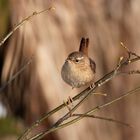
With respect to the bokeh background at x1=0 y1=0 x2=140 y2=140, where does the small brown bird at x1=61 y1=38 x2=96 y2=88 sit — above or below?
below

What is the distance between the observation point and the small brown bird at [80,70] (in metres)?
3.38

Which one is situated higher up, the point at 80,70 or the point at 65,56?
the point at 65,56

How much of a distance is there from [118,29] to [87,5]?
1.35 feet

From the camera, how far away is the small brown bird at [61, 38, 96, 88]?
11.1ft

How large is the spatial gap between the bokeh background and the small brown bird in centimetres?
193

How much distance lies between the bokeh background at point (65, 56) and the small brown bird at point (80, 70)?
6.34 ft

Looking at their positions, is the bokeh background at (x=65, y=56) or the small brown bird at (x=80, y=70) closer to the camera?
the small brown bird at (x=80, y=70)

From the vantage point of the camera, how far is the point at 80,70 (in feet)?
11.4

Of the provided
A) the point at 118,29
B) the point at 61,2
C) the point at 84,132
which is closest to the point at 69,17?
the point at 61,2

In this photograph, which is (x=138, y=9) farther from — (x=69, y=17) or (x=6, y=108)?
(x=6, y=108)

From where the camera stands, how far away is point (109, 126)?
20.2ft

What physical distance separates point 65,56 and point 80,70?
2.32m

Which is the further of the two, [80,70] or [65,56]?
[65,56]

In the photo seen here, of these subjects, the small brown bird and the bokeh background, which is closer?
the small brown bird
